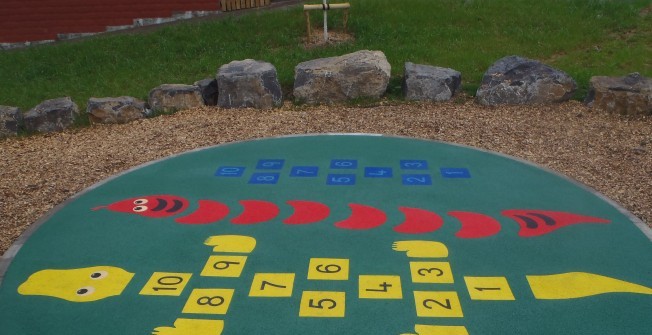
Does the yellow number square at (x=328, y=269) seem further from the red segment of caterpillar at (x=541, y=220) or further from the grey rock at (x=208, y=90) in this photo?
the grey rock at (x=208, y=90)

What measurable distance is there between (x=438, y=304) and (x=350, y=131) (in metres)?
4.60

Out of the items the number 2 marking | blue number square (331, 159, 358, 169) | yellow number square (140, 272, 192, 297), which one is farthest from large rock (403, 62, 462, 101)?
yellow number square (140, 272, 192, 297)

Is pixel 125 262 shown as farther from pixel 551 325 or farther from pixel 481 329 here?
pixel 551 325

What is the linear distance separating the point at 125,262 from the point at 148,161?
2.82 metres

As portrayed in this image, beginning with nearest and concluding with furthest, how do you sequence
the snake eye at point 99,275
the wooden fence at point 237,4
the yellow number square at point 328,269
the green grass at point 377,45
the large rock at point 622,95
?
1. the yellow number square at point 328,269
2. the snake eye at point 99,275
3. the large rock at point 622,95
4. the green grass at point 377,45
5. the wooden fence at point 237,4

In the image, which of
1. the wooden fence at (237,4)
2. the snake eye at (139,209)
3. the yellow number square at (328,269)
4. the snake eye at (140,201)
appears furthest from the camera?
the wooden fence at (237,4)

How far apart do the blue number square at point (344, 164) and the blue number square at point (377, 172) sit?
184mm

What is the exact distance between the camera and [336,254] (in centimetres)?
535

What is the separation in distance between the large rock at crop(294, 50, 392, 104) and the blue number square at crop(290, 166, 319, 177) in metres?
2.91

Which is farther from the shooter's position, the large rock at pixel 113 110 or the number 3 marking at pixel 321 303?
the large rock at pixel 113 110

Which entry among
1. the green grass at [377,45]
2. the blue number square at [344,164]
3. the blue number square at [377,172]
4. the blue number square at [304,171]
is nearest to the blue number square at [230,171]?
the blue number square at [304,171]

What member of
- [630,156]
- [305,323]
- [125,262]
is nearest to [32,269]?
[125,262]

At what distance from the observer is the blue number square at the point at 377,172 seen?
7.17 meters

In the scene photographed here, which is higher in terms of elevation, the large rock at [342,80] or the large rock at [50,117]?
the large rock at [342,80]
